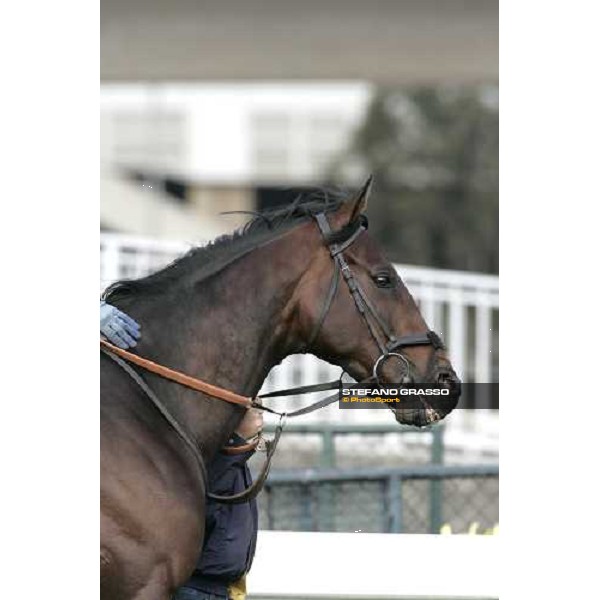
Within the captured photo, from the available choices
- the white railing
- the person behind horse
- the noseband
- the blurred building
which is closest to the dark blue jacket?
the person behind horse

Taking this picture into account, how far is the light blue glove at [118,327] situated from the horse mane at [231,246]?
0.46 feet

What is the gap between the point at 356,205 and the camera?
3.72 m

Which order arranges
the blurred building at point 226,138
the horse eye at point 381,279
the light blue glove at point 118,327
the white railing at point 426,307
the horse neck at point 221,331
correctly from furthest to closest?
the blurred building at point 226,138, the white railing at point 426,307, the horse eye at point 381,279, the horse neck at point 221,331, the light blue glove at point 118,327

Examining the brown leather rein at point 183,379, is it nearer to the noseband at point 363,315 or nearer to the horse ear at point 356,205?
the noseband at point 363,315

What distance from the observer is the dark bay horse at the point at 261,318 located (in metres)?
3.61

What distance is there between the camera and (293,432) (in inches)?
270

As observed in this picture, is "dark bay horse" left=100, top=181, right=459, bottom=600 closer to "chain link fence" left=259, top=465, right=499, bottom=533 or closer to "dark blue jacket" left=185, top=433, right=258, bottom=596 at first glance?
"dark blue jacket" left=185, top=433, right=258, bottom=596

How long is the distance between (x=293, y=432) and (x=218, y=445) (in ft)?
10.5

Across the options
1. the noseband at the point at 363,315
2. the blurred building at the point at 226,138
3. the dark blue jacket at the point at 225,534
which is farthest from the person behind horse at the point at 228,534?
the blurred building at the point at 226,138

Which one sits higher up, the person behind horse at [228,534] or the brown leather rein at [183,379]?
the brown leather rein at [183,379]
